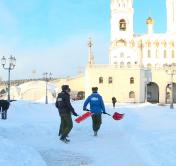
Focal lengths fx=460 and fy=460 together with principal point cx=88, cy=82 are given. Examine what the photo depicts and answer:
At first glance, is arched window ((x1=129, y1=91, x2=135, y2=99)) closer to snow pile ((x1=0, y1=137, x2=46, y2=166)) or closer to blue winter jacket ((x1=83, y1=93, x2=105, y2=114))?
blue winter jacket ((x1=83, y1=93, x2=105, y2=114))

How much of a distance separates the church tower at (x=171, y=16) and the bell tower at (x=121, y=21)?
8539 mm

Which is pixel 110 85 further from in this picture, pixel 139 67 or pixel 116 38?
pixel 116 38

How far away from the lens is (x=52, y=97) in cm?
8275

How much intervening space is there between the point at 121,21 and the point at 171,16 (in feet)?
35.1

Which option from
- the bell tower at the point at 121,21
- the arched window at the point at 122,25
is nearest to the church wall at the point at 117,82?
the bell tower at the point at 121,21

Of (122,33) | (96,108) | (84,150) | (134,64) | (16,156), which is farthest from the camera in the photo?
(122,33)

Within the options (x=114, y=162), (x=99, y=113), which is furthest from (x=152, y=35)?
(x=114, y=162)

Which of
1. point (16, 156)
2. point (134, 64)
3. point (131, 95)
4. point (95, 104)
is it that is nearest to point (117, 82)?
point (131, 95)

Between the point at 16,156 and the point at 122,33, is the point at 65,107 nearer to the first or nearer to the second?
the point at 16,156

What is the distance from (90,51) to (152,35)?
1234 cm

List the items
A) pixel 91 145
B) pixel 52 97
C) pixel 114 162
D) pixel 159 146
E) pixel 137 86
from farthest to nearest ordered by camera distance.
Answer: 1. pixel 52 97
2. pixel 137 86
3. pixel 91 145
4. pixel 159 146
5. pixel 114 162

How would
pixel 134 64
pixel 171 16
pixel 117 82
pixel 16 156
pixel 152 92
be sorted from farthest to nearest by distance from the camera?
pixel 171 16 → pixel 152 92 → pixel 134 64 → pixel 117 82 → pixel 16 156

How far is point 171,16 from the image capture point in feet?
290

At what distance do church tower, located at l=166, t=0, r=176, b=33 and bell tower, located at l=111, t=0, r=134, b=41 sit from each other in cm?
854
